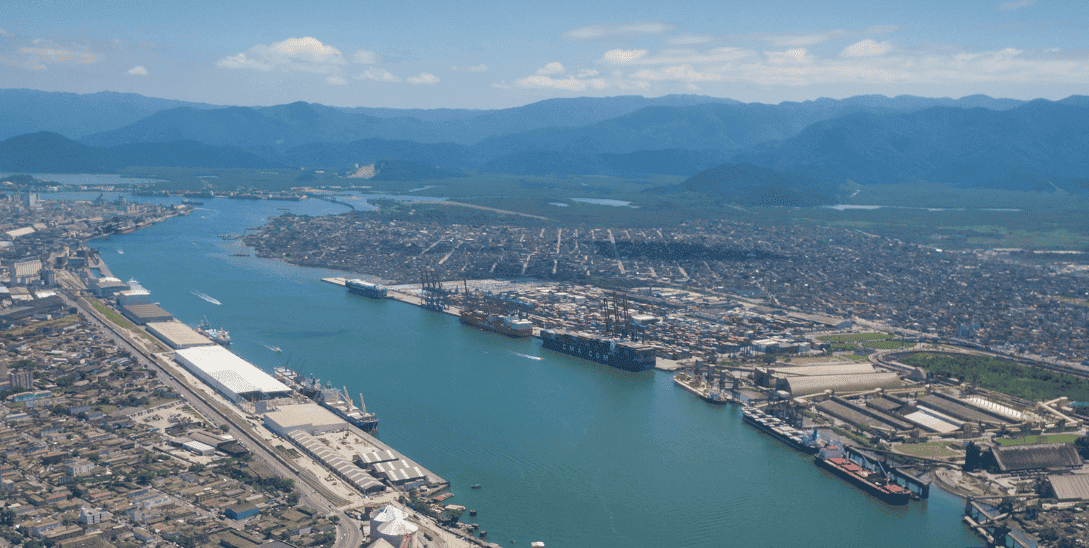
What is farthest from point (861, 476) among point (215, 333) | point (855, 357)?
point (215, 333)

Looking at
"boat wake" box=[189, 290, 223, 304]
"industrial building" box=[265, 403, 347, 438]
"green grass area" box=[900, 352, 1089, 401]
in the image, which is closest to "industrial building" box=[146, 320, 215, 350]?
"boat wake" box=[189, 290, 223, 304]

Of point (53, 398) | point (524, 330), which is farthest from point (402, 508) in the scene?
point (524, 330)

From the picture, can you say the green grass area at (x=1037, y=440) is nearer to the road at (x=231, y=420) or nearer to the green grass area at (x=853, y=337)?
the green grass area at (x=853, y=337)

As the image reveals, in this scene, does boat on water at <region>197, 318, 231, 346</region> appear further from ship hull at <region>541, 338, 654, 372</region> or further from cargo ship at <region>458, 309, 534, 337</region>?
ship hull at <region>541, 338, 654, 372</region>

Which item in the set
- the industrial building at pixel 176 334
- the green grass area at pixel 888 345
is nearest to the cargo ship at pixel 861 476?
the green grass area at pixel 888 345

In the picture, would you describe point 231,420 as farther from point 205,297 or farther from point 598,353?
point 205,297

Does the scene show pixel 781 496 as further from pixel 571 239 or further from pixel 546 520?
pixel 571 239
